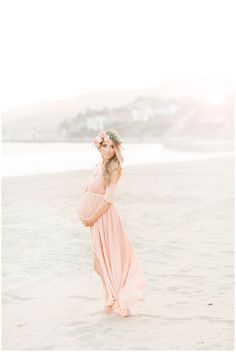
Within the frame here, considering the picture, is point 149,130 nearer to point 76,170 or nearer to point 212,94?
point 212,94

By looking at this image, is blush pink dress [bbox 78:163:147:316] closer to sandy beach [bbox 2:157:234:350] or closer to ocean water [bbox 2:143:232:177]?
sandy beach [bbox 2:157:234:350]

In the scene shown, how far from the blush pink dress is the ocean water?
14.9m

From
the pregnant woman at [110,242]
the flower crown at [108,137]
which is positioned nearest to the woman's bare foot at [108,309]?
the pregnant woman at [110,242]

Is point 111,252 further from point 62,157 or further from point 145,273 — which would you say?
point 62,157

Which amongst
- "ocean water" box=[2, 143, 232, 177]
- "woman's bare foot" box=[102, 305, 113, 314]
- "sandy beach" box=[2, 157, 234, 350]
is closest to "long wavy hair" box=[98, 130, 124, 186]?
"woman's bare foot" box=[102, 305, 113, 314]

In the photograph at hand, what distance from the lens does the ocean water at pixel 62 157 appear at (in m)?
22.7

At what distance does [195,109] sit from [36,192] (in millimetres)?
22575

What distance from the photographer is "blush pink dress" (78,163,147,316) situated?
15.9 feet

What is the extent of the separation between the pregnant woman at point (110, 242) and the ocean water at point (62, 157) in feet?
49.0

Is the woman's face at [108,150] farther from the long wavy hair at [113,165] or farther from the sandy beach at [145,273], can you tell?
the sandy beach at [145,273]

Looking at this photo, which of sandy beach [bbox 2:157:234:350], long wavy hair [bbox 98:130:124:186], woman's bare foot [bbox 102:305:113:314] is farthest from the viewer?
woman's bare foot [bbox 102:305:113:314]

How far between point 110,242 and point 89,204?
0.32 metres

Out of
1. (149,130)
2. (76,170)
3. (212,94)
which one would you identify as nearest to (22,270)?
(76,170)

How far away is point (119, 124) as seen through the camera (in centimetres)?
3662
